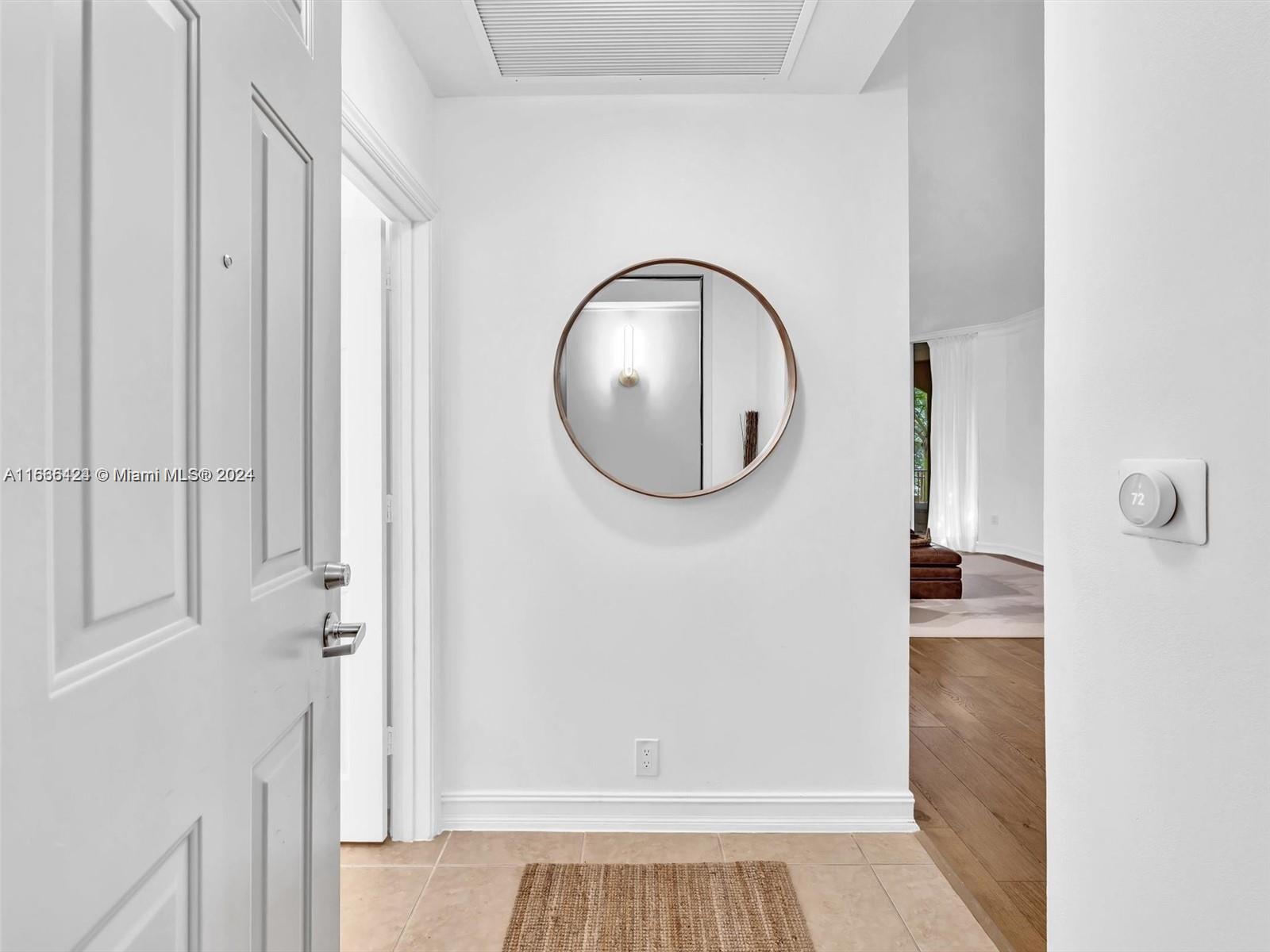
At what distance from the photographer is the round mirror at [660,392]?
237cm

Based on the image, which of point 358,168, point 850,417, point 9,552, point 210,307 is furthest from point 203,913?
point 850,417

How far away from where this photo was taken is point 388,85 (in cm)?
193

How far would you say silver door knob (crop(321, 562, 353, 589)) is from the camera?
1.09 m

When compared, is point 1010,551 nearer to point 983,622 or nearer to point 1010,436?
point 1010,436

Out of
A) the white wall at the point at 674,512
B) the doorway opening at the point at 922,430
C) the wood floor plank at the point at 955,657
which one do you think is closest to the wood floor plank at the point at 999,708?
the wood floor plank at the point at 955,657

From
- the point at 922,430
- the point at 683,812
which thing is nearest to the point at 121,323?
the point at 683,812

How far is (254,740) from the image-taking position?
0.86 meters

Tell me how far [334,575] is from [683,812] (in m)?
1.68

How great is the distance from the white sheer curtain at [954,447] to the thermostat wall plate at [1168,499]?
8469 mm

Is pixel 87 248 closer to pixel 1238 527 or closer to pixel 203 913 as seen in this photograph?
pixel 203 913

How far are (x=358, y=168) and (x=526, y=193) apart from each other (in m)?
0.60

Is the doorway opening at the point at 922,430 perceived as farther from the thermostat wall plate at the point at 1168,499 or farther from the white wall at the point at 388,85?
the thermostat wall plate at the point at 1168,499

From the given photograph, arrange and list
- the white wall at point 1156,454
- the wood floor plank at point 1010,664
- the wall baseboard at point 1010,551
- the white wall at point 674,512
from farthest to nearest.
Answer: the wall baseboard at point 1010,551
the wood floor plank at point 1010,664
the white wall at point 674,512
the white wall at point 1156,454

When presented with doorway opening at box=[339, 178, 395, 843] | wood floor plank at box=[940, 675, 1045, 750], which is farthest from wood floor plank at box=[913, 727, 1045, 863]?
doorway opening at box=[339, 178, 395, 843]
